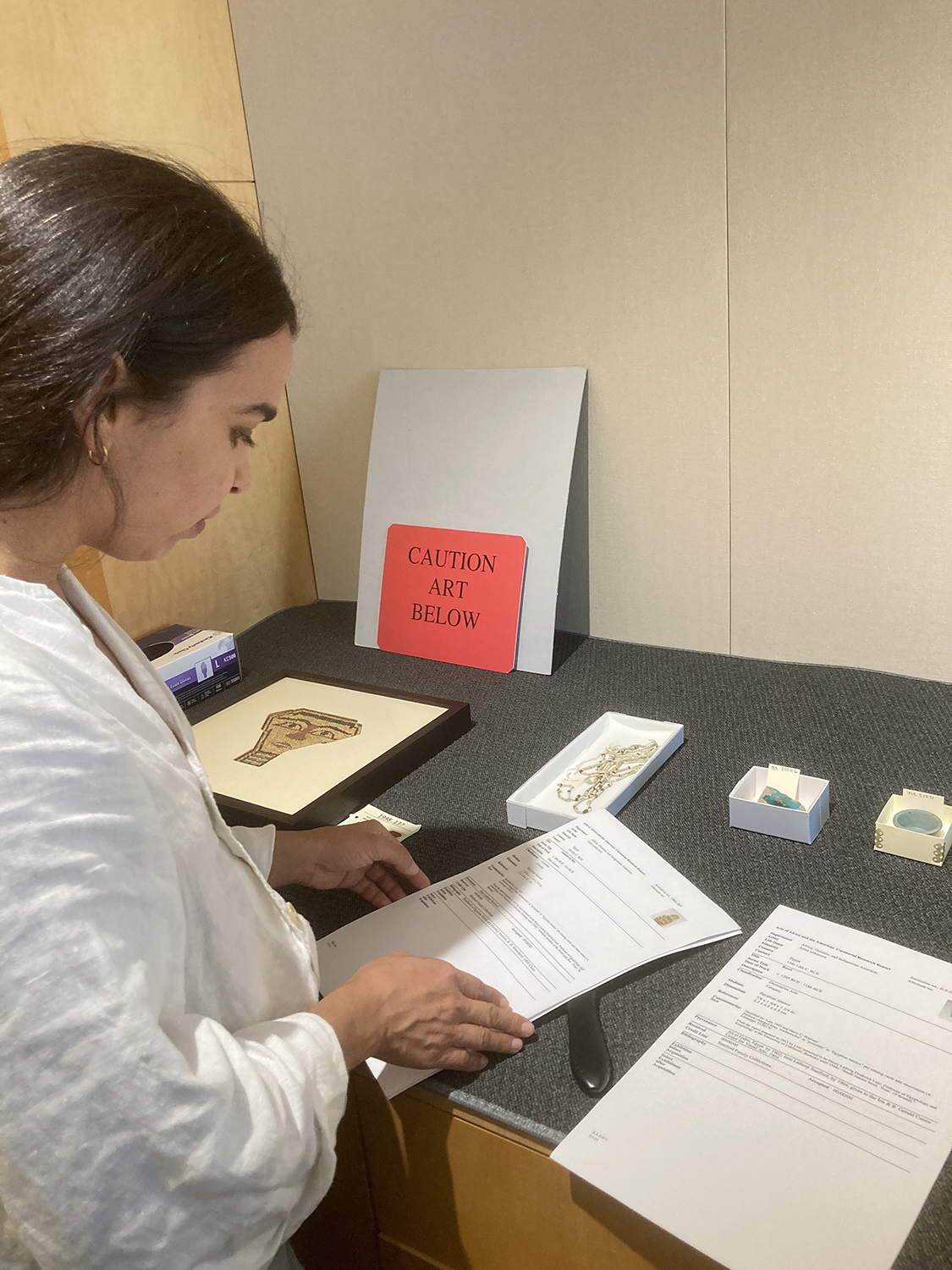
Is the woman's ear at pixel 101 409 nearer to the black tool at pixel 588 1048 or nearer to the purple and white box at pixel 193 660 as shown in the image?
the black tool at pixel 588 1048

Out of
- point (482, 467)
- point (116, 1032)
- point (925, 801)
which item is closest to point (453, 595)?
point (482, 467)

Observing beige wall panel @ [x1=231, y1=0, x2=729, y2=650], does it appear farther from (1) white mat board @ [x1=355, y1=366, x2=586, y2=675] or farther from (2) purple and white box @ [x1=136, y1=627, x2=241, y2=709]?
(2) purple and white box @ [x1=136, y1=627, x2=241, y2=709]

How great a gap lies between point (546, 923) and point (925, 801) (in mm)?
383

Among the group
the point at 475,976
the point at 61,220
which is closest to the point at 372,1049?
the point at 475,976

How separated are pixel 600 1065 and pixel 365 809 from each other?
439mm

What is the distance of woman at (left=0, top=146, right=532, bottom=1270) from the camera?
18.5 inches

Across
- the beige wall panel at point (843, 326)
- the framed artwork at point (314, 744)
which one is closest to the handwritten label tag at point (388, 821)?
the framed artwork at point (314, 744)

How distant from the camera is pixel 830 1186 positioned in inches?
22.0

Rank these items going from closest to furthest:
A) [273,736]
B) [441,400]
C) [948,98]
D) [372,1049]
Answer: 1. [372,1049]
2. [948,98]
3. [273,736]
4. [441,400]

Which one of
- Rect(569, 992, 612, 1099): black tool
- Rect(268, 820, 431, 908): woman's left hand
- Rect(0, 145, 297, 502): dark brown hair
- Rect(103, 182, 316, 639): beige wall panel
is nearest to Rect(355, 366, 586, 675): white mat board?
Rect(103, 182, 316, 639): beige wall panel

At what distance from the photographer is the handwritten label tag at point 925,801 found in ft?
2.88

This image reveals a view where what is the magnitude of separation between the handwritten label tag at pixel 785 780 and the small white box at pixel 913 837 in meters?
0.08

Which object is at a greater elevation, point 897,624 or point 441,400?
point 441,400

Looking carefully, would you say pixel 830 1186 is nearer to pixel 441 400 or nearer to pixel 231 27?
pixel 441 400
